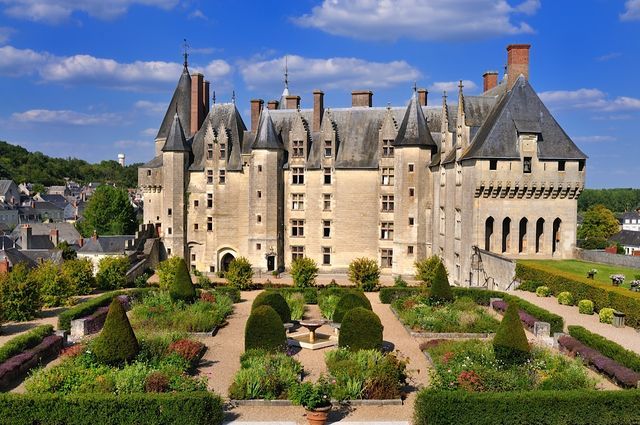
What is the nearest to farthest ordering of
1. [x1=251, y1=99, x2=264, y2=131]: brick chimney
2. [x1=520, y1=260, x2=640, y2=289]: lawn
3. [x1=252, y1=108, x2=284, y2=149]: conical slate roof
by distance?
[x1=520, y1=260, x2=640, y2=289]: lawn < [x1=252, y1=108, x2=284, y2=149]: conical slate roof < [x1=251, y1=99, x2=264, y2=131]: brick chimney

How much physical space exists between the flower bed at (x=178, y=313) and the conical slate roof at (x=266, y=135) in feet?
48.4

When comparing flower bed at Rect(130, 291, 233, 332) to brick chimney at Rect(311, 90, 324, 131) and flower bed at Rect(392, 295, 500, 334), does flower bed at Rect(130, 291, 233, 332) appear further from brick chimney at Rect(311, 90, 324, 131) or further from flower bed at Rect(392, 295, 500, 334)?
brick chimney at Rect(311, 90, 324, 131)

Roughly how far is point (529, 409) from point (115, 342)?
34.1 feet

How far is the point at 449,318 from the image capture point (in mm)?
22281

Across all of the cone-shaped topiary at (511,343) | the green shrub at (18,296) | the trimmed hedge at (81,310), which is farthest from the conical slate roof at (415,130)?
the green shrub at (18,296)

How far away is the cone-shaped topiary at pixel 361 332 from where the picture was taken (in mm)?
17750

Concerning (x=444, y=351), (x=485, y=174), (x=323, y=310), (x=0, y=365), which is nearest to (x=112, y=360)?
(x=0, y=365)

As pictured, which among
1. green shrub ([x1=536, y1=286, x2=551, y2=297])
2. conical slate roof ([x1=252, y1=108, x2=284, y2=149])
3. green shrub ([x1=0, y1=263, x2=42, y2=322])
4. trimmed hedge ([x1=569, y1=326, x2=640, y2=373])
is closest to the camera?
trimmed hedge ([x1=569, y1=326, x2=640, y2=373])

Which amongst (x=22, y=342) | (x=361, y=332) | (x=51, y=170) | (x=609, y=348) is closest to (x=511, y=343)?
(x=609, y=348)

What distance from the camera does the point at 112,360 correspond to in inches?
613

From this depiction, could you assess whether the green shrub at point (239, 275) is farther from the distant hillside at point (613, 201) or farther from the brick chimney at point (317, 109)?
the distant hillside at point (613, 201)

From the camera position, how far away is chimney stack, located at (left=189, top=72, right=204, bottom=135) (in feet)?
139

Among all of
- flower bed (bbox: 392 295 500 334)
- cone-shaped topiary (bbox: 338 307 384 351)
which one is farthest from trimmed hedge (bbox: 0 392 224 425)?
flower bed (bbox: 392 295 500 334)

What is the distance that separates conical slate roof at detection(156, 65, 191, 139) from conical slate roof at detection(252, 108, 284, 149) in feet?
21.6
